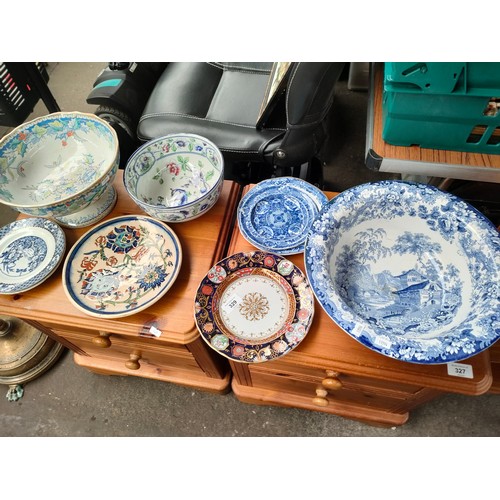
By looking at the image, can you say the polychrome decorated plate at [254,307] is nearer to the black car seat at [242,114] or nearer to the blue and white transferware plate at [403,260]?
the blue and white transferware plate at [403,260]

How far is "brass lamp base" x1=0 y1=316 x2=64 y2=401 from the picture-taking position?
1403mm

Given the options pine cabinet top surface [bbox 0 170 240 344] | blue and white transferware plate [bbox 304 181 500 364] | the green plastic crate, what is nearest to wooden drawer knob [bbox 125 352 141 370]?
pine cabinet top surface [bbox 0 170 240 344]

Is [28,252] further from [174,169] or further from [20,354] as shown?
[20,354]

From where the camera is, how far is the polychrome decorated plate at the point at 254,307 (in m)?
0.82

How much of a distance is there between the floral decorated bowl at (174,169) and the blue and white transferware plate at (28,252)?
9.4 inches

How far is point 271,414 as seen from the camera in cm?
136

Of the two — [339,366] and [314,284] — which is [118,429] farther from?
[314,284]

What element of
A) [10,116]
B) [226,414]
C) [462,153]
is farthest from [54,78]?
[462,153]

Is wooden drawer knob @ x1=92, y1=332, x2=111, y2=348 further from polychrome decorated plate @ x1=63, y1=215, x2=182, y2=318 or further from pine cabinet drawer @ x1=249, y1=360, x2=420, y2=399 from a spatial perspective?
pine cabinet drawer @ x1=249, y1=360, x2=420, y2=399

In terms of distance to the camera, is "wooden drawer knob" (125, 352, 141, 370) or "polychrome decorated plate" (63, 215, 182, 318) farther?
"wooden drawer knob" (125, 352, 141, 370)

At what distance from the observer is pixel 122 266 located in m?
0.95

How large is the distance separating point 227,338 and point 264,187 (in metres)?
0.40

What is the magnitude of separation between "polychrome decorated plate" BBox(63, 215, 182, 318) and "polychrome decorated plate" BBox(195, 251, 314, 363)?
0.35 ft

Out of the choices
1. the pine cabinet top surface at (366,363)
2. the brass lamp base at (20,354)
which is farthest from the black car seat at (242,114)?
the brass lamp base at (20,354)
